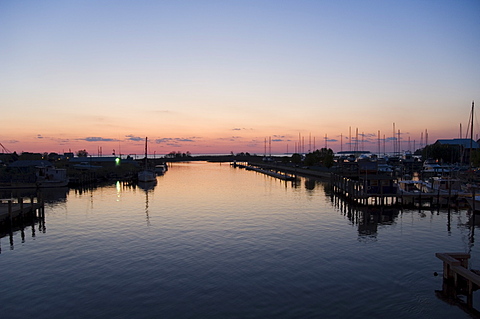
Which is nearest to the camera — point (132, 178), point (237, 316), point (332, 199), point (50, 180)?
point (237, 316)

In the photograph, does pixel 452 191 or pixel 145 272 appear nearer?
pixel 145 272

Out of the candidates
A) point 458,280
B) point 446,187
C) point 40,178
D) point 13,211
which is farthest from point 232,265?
point 40,178

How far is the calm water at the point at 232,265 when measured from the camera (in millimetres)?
17891

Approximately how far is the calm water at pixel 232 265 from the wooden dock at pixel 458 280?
1.77ft

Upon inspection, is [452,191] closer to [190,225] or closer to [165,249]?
[190,225]

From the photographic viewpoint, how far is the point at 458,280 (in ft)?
64.2

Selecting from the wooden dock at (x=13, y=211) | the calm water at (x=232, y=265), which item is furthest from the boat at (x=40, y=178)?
the calm water at (x=232, y=265)

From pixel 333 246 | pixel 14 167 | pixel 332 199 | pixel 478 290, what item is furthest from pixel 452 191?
pixel 14 167

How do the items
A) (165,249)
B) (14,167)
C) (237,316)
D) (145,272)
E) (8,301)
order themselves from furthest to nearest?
1. (14,167)
2. (165,249)
3. (145,272)
4. (8,301)
5. (237,316)

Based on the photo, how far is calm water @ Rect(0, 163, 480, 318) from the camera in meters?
17.9

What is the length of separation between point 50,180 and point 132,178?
22612mm

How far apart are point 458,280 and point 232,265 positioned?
13.0 metres

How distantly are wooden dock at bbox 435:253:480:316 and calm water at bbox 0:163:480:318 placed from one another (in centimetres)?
54

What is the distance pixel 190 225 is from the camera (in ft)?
122
